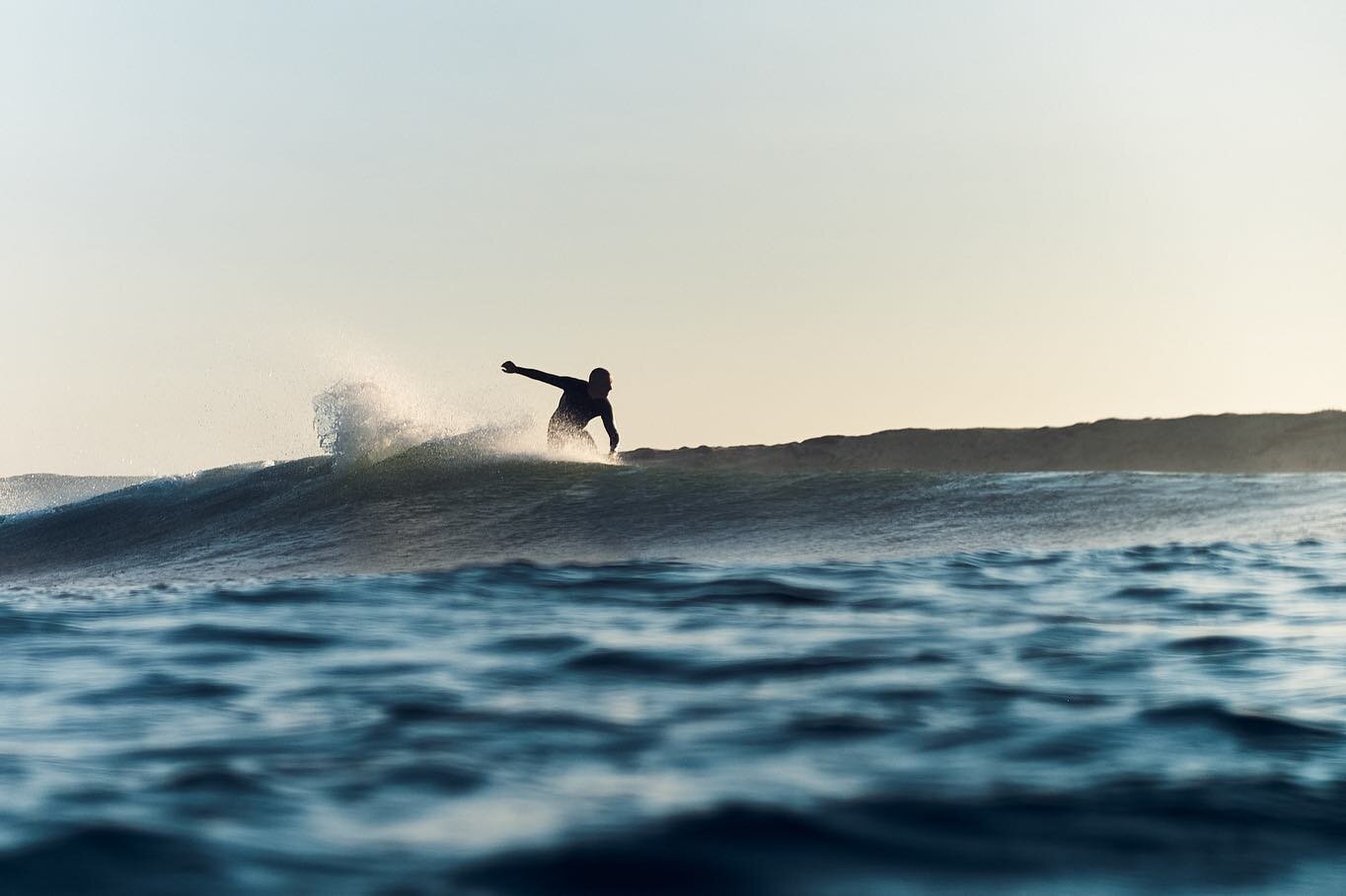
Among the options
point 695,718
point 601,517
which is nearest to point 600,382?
point 601,517

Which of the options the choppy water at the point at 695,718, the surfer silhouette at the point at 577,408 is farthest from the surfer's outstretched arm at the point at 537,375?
the choppy water at the point at 695,718

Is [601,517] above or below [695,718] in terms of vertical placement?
above

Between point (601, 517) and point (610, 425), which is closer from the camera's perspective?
point (601, 517)

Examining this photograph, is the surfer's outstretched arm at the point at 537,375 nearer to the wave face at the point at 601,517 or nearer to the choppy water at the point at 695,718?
the wave face at the point at 601,517

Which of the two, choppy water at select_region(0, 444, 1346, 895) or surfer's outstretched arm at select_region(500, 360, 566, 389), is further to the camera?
surfer's outstretched arm at select_region(500, 360, 566, 389)

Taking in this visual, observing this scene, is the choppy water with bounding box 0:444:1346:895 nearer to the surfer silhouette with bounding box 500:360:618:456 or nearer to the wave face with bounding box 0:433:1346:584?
the wave face with bounding box 0:433:1346:584

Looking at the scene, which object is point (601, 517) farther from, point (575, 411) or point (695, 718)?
point (695, 718)

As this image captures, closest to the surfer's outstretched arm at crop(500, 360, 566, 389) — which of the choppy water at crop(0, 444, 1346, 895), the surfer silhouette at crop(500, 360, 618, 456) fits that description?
the surfer silhouette at crop(500, 360, 618, 456)

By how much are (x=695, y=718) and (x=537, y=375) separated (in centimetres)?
868

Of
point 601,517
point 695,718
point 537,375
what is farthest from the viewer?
point 537,375

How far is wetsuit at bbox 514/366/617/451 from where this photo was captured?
495 inches

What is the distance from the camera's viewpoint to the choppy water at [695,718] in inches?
103

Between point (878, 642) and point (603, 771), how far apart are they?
84.9 inches

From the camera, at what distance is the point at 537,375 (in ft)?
39.9
